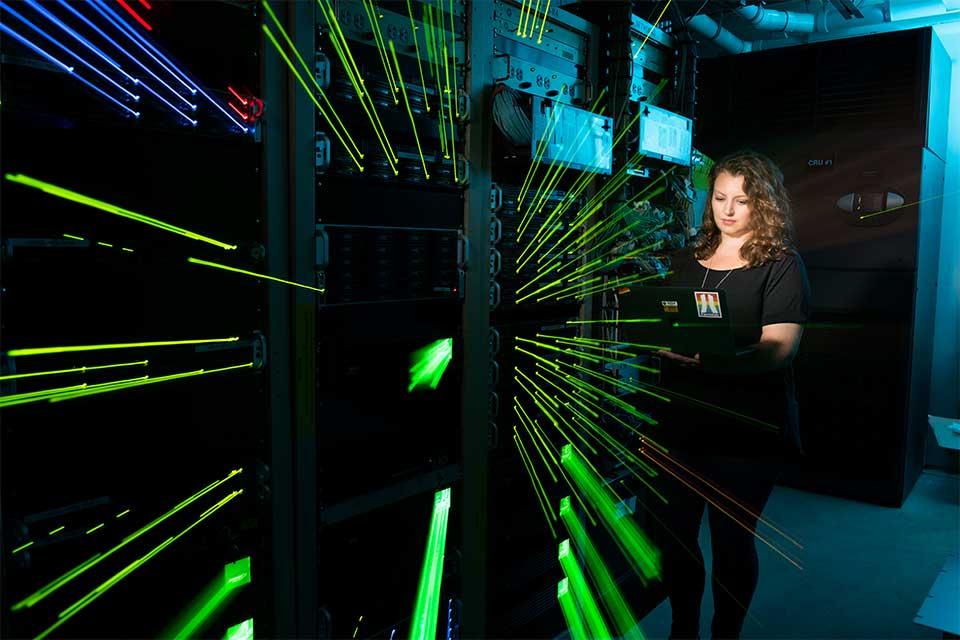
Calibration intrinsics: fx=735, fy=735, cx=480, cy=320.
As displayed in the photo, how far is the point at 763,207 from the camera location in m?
2.25

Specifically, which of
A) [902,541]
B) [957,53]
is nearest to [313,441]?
[902,541]

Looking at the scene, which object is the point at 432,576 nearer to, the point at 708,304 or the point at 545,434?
the point at 545,434

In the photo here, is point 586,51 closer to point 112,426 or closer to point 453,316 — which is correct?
point 453,316

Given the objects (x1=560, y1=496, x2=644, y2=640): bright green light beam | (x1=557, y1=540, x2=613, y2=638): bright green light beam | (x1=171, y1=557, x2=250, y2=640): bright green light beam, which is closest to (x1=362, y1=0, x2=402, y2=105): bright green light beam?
(x1=171, y1=557, x2=250, y2=640): bright green light beam

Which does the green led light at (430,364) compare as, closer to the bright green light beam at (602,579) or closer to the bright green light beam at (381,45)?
the bright green light beam at (381,45)

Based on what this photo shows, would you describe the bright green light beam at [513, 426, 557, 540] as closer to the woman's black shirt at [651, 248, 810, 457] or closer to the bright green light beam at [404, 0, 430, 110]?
the woman's black shirt at [651, 248, 810, 457]

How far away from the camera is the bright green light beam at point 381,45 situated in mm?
1823

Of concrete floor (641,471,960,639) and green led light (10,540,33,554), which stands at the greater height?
A: green led light (10,540,33,554)

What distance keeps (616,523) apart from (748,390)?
0.92 metres

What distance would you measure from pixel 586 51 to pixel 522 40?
1.30 feet

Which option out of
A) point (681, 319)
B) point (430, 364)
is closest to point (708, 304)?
point (681, 319)

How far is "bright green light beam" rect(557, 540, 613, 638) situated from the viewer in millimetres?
2680

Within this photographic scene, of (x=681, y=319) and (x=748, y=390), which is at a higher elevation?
(x=681, y=319)

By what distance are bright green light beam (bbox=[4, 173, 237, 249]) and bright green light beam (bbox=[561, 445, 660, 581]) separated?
1.54 m
